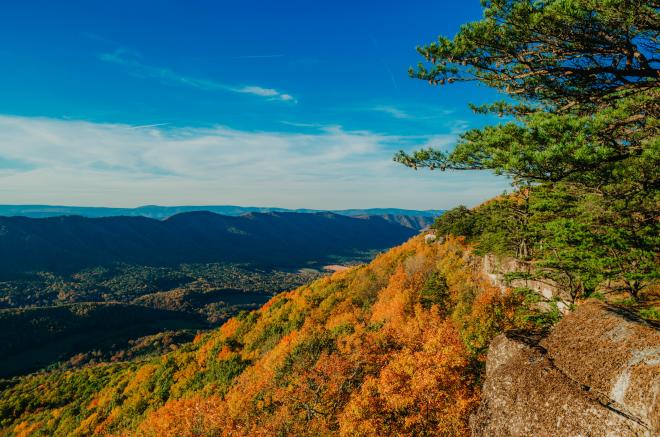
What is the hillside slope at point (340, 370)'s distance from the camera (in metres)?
18.6

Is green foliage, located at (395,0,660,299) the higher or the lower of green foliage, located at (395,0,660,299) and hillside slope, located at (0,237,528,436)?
the higher

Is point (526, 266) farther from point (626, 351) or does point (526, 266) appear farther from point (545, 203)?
point (626, 351)

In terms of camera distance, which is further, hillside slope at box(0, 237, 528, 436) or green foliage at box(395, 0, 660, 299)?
hillside slope at box(0, 237, 528, 436)

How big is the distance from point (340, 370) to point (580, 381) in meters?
19.7

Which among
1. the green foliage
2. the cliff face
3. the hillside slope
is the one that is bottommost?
the hillside slope

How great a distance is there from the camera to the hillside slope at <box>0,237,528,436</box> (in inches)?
733

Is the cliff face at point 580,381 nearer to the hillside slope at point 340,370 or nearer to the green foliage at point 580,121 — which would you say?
the green foliage at point 580,121

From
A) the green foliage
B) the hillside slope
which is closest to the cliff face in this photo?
the green foliage

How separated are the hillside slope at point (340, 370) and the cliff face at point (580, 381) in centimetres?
846

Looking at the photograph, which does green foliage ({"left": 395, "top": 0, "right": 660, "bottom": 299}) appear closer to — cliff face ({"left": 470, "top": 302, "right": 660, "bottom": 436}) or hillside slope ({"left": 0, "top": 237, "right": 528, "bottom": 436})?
cliff face ({"left": 470, "top": 302, "right": 660, "bottom": 436})

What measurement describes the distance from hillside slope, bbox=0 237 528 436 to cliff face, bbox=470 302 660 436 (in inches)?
333

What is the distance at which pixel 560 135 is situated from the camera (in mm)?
8039

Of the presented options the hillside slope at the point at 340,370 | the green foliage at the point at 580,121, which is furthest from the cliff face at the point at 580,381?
the hillside slope at the point at 340,370

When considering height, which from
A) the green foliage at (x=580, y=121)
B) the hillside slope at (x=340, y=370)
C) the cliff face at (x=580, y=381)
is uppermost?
the green foliage at (x=580, y=121)
